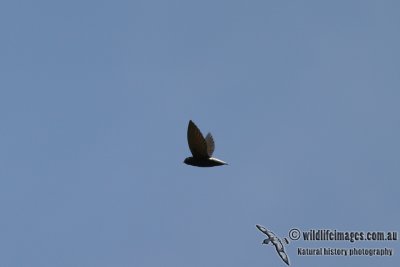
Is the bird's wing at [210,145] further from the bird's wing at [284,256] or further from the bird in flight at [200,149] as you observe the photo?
the bird's wing at [284,256]

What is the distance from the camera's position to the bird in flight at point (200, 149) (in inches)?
1122

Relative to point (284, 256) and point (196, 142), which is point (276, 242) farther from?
point (196, 142)

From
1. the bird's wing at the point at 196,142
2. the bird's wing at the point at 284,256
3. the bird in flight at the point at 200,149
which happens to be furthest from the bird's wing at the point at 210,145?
the bird's wing at the point at 284,256

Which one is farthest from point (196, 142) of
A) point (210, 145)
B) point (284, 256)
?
point (284, 256)

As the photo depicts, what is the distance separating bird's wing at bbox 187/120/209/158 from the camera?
28125mm

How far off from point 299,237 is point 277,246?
1.13 meters

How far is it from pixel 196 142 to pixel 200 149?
0.49m

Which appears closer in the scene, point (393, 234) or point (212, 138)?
point (212, 138)

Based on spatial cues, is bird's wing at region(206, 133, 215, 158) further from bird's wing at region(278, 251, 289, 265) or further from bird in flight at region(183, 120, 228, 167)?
bird's wing at region(278, 251, 289, 265)

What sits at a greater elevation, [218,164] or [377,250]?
[218,164]

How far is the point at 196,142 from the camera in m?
28.9

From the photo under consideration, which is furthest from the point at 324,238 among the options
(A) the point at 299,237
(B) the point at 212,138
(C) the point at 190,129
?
(C) the point at 190,129

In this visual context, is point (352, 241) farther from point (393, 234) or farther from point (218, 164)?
point (218, 164)

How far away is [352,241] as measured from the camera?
3584 cm
